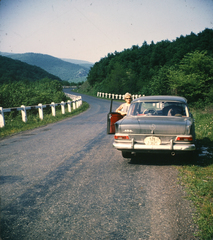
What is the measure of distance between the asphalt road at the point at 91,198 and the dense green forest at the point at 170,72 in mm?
20539

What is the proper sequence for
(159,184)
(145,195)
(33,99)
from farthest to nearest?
(33,99)
(159,184)
(145,195)

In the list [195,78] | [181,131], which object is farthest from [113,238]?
[195,78]

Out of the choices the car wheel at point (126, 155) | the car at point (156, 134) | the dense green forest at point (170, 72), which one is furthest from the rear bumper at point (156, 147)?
the dense green forest at point (170, 72)

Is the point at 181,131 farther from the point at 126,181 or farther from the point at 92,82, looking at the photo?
the point at 92,82

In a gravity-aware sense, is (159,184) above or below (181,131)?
below

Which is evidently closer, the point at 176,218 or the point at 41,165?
the point at 176,218

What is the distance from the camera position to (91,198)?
3561 millimetres

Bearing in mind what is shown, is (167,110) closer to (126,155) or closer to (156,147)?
(156,147)

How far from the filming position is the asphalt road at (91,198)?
2.72 m

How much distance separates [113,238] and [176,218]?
35.9 inches

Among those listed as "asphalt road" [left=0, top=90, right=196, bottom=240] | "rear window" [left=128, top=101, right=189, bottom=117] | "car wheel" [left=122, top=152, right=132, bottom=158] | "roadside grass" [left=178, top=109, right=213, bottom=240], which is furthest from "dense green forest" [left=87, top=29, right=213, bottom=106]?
"asphalt road" [left=0, top=90, right=196, bottom=240]

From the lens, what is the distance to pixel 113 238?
8.39 ft

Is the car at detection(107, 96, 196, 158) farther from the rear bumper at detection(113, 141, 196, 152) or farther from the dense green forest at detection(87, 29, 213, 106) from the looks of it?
the dense green forest at detection(87, 29, 213, 106)

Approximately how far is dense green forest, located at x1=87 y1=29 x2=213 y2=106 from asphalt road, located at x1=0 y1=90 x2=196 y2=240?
20539 millimetres
